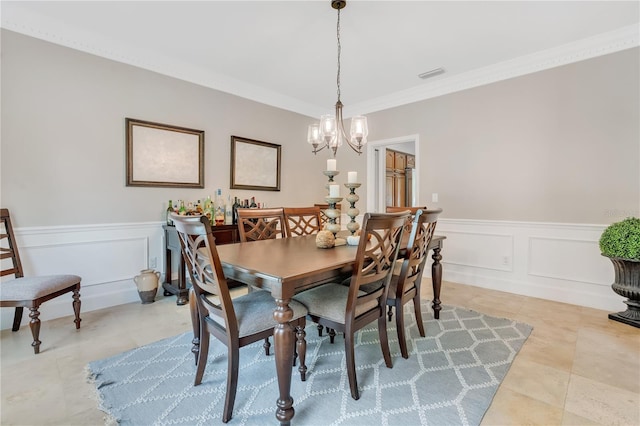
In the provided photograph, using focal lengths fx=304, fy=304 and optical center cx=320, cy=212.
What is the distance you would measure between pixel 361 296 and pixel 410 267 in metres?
0.50

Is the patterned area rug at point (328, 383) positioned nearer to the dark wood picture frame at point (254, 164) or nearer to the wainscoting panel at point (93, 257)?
the wainscoting panel at point (93, 257)

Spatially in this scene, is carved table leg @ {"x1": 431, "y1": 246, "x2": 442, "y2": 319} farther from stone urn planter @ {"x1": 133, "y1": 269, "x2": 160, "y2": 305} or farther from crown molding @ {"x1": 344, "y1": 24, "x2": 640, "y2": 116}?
stone urn planter @ {"x1": 133, "y1": 269, "x2": 160, "y2": 305}

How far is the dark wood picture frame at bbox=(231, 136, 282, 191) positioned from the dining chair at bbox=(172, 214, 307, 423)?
2251 mm

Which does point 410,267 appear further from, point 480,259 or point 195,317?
point 480,259

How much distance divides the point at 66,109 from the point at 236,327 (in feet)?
8.53

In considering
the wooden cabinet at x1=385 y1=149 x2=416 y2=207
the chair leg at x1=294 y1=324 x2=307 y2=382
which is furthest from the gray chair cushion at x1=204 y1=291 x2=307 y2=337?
the wooden cabinet at x1=385 y1=149 x2=416 y2=207

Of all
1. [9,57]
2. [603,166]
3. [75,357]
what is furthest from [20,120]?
[603,166]

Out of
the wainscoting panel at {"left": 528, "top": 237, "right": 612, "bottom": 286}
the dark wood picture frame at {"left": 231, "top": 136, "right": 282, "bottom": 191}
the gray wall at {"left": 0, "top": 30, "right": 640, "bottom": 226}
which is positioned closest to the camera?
the gray wall at {"left": 0, "top": 30, "right": 640, "bottom": 226}

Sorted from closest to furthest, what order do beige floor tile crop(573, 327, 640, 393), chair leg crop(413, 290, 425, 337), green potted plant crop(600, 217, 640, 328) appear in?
beige floor tile crop(573, 327, 640, 393)
chair leg crop(413, 290, 425, 337)
green potted plant crop(600, 217, 640, 328)

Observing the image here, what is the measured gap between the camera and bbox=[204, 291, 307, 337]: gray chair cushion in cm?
150

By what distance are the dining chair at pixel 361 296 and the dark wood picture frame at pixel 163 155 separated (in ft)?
7.30

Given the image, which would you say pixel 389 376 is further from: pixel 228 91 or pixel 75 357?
pixel 228 91

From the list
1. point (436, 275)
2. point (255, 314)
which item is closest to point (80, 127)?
point (255, 314)

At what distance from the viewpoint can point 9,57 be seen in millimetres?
2387
